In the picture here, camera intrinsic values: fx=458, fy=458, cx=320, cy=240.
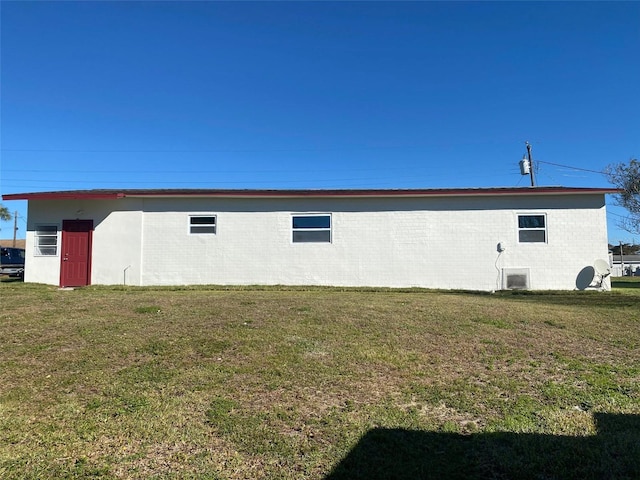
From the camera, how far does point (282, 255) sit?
1390cm

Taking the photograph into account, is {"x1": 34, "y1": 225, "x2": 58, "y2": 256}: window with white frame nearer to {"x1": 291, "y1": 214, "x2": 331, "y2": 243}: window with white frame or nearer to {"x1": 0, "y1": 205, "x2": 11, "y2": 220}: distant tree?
{"x1": 291, "y1": 214, "x2": 331, "y2": 243}: window with white frame

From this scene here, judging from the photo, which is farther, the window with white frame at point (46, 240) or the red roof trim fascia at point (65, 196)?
the window with white frame at point (46, 240)

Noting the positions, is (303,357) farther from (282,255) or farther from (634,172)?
(634,172)

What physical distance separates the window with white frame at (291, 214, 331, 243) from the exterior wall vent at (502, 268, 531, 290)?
533 centimetres

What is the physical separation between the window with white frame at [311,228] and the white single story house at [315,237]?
0.03m

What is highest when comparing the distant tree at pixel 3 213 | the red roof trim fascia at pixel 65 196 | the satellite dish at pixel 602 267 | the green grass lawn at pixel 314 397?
the distant tree at pixel 3 213

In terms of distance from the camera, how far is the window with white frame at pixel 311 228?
1393cm

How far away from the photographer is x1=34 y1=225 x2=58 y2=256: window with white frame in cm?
1409

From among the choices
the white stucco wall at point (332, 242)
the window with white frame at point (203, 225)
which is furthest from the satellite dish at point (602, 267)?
the window with white frame at point (203, 225)

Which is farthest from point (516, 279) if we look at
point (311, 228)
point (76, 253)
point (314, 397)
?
point (76, 253)

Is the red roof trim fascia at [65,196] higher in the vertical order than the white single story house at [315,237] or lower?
higher

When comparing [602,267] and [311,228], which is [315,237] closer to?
[311,228]

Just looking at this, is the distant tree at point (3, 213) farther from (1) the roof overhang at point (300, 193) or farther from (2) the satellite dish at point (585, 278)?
(2) the satellite dish at point (585, 278)

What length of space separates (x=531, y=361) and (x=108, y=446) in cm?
433
